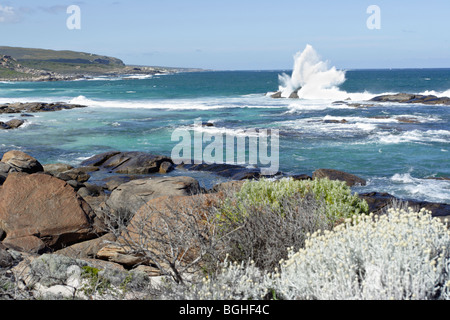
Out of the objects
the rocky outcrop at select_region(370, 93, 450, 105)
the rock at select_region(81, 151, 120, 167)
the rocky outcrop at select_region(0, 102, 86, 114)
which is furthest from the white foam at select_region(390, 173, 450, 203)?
the rocky outcrop at select_region(0, 102, 86, 114)

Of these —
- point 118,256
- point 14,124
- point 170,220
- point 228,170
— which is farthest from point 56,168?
point 14,124

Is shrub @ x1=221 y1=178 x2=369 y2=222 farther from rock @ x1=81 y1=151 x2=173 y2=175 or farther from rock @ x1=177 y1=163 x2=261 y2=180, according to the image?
rock @ x1=81 y1=151 x2=173 y2=175

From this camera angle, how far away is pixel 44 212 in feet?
31.4

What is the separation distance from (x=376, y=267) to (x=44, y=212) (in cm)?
745

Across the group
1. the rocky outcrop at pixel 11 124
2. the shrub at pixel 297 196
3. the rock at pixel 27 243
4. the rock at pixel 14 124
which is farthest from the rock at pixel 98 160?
the rock at pixel 14 124

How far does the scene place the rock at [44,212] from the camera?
Answer: 30.3 ft

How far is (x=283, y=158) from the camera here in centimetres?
2244

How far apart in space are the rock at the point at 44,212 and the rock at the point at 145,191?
1.57 m

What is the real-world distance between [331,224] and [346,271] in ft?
7.73

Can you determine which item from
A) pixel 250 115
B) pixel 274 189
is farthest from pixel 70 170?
pixel 250 115

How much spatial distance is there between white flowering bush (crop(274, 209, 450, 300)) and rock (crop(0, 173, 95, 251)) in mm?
5832
